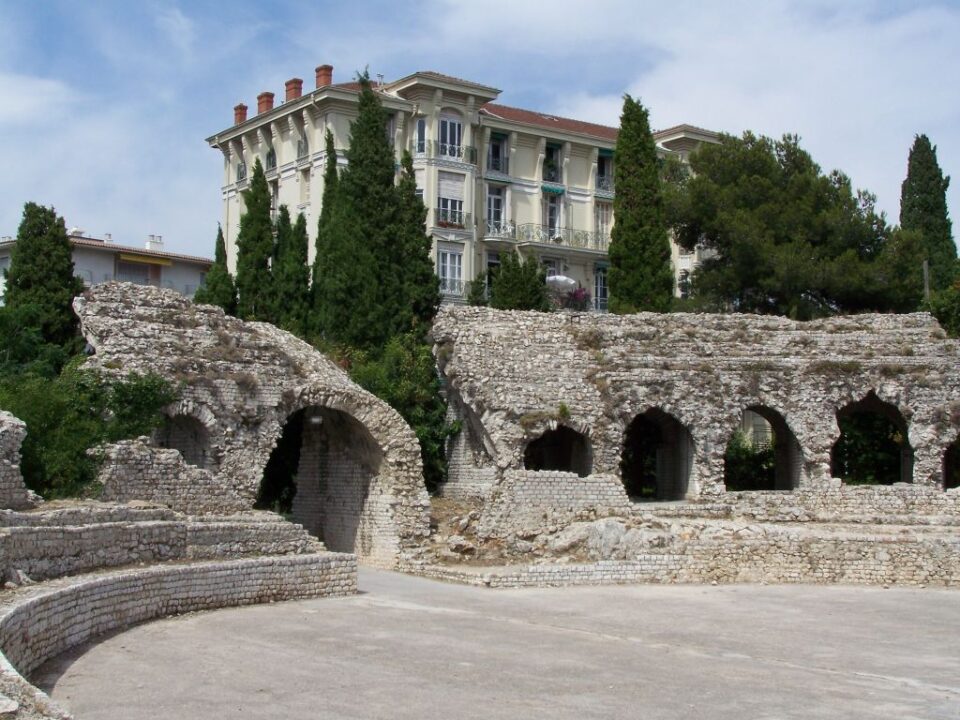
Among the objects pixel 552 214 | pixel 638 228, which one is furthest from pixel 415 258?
pixel 552 214

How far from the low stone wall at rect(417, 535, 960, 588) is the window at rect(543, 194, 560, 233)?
1039 inches

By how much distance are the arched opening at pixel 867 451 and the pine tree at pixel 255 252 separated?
50.8 ft

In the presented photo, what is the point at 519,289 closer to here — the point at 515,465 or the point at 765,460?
the point at 765,460

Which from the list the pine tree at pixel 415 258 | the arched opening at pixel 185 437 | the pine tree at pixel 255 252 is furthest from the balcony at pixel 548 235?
the arched opening at pixel 185 437

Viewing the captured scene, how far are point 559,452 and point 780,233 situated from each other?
10324 mm

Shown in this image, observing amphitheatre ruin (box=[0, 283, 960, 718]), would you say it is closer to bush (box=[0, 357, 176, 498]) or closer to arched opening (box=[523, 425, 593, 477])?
arched opening (box=[523, 425, 593, 477])

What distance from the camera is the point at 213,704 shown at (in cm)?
1039

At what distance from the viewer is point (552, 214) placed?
Answer: 4688 cm

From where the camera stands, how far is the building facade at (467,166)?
42.4 meters

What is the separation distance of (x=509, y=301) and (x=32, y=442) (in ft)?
53.1

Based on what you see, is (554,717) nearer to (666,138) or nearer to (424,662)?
(424,662)

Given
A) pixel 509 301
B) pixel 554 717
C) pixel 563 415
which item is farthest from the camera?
pixel 509 301

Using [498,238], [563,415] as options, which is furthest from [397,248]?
[498,238]

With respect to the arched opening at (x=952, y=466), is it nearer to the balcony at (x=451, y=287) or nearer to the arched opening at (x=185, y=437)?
the arched opening at (x=185, y=437)
